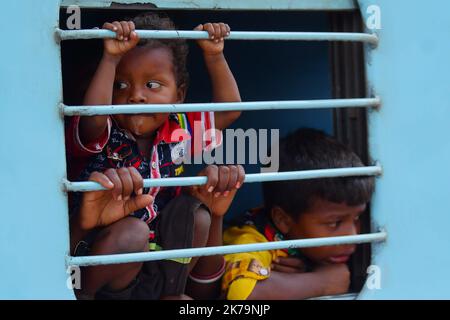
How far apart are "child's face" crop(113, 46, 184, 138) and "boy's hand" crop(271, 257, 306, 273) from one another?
462 mm

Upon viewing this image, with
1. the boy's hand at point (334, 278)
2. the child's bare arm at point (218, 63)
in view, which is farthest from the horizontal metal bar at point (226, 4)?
the boy's hand at point (334, 278)

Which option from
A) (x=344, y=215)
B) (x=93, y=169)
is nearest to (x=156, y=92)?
(x=93, y=169)

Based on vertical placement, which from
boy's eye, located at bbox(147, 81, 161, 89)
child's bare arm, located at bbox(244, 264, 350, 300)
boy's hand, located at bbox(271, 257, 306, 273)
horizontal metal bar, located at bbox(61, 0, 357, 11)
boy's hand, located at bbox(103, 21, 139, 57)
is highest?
horizontal metal bar, located at bbox(61, 0, 357, 11)

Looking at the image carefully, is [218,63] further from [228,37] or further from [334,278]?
[334,278]

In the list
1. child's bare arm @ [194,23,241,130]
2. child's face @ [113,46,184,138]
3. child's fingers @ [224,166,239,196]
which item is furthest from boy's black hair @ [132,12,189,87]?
child's fingers @ [224,166,239,196]

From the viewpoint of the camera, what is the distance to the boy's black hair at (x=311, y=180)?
1.88 meters

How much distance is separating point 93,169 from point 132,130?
0.13m

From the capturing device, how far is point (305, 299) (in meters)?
1.82

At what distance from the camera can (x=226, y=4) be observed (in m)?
1.64

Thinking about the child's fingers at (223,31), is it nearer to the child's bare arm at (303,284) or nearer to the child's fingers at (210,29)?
the child's fingers at (210,29)

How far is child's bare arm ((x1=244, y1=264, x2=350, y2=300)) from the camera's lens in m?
1.82

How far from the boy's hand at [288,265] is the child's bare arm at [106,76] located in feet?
1.86

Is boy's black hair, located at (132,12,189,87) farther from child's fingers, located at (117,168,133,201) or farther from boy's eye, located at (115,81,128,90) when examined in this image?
child's fingers, located at (117,168,133,201)

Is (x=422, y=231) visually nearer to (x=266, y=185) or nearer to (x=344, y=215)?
(x=344, y=215)
